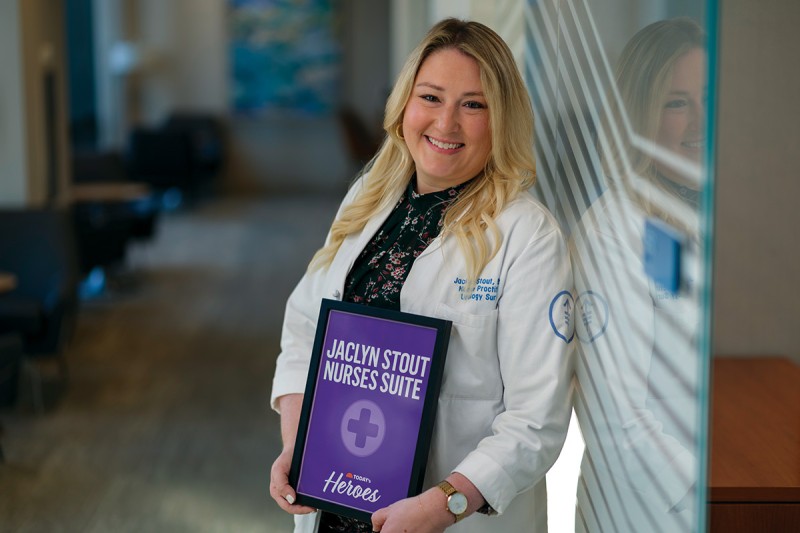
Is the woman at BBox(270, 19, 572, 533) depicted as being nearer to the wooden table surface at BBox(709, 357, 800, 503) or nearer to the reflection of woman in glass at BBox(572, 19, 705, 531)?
the reflection of woman in glass at BBox(572, 19, 705, 531)

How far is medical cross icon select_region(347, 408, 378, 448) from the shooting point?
2.16 meters

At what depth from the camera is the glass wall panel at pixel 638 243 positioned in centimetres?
151

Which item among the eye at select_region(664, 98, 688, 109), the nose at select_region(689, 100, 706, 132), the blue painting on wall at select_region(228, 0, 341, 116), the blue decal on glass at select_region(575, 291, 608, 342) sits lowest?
the blue decal on glass at select_region(575, 291, 608, 342)

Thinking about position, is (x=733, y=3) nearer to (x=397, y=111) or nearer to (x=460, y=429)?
(x=397, y=111)

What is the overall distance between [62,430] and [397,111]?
4.34m

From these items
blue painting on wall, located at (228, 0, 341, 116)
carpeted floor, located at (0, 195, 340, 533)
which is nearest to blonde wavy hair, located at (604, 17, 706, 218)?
carpeted floor, located at (0, 195, 340, 533)

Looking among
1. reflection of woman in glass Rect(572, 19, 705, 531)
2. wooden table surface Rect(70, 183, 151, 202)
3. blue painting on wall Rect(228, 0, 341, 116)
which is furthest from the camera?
blue painting on wall Rect(228, 0, 341, 116)

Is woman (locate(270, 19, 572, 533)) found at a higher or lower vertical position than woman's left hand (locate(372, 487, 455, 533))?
higher

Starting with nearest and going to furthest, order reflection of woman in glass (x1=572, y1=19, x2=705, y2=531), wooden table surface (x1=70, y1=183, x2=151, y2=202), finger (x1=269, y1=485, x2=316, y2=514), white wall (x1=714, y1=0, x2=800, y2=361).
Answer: reflection of woman in glass (x1=572, y1=19, x2=705, y2=531)
finger (x1=269, y1=485, x2=316, y2=514)
white wall (x1=714, y1=0, x2=800, y2=361)
wooden table surface (x1=70, y1=183, x2=151, y2=202)

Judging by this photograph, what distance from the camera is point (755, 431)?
2.84 meters

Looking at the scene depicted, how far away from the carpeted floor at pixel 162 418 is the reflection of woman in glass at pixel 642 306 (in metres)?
2.85

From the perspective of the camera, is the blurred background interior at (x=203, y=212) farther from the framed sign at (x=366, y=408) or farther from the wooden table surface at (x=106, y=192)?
the framed sign at (x=366, y=408)

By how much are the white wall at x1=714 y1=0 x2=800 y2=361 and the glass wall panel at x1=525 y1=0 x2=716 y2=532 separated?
1.11 m

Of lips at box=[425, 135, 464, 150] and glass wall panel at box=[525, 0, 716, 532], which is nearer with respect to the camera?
glass wall panel at box=[525, 0, 716, 532]
